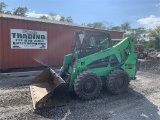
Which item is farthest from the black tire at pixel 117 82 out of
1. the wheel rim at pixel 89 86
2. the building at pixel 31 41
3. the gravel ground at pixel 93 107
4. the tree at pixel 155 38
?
the tree at pixel 155 38

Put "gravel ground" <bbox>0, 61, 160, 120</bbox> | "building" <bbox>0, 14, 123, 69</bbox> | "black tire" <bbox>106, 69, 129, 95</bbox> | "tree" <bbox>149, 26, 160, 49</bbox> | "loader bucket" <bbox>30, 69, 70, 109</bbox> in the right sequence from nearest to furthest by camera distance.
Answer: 1. "gravel ground" <bbox>0, 61, 160, 120</bbox>
2. "loader bucket" <bbox>30, 69, 70, 109</bbox>
3. "black tire" <bbox>106, 69, 129, 95</bbox>
4. "building" <bbox>0, 14, 123, 69</bbox>
5. "tree" <bbox>149, 26, 160, 49</bbox>

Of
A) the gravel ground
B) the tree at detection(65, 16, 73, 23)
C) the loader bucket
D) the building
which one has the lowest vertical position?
the gravel ground

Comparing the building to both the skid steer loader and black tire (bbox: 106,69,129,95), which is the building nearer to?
the skid steer loader

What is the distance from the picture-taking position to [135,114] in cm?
496

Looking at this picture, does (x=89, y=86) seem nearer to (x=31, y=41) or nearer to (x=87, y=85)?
(x=87, y=85)

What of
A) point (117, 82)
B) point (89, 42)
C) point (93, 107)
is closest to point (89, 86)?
point (93, 107)

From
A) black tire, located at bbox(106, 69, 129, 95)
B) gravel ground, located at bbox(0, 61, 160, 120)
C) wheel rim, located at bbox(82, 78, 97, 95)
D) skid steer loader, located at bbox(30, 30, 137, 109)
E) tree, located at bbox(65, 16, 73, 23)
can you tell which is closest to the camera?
gravel ground, located at bbox(0, 61, 160, 120)

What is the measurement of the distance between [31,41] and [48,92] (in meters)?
6.14

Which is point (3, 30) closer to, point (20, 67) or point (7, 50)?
point (7, 50)

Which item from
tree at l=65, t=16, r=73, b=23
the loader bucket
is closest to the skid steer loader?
the loader bucket

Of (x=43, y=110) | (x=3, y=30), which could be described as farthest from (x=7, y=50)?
(x=43, y=110)

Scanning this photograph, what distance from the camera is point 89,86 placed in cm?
578

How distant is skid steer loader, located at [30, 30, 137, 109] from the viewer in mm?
5543

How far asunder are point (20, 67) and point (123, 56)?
19.9 feet
